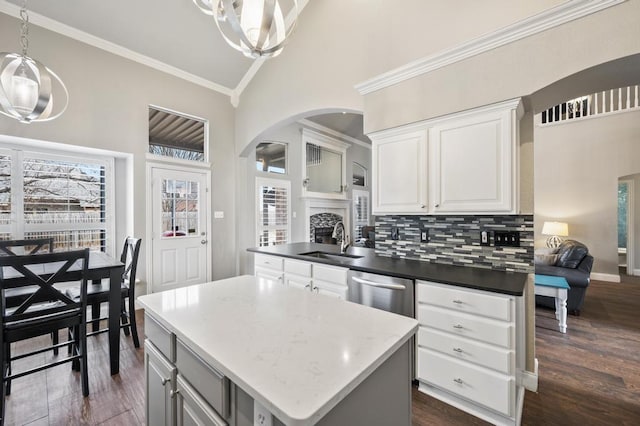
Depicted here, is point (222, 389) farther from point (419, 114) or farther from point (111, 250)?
point (111, 250)

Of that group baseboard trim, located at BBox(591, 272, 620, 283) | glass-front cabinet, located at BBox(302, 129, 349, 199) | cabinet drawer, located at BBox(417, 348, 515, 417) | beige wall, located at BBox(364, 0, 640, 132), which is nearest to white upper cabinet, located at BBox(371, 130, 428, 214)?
beige wall, located at BBox(364, 0, 640, 132)

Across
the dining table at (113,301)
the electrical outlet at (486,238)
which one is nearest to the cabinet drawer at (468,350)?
the electrical outlet at (486,238)

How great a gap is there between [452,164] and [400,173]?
0.44m

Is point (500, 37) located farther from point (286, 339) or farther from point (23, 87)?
point (23, 87)

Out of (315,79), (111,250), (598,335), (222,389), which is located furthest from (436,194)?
(111,250)

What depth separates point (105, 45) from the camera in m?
3.48

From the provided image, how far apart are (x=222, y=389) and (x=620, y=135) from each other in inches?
321

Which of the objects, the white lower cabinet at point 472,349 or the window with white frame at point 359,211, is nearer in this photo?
the white lower cabinet at point 472,349

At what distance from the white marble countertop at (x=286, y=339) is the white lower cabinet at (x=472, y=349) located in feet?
2.81

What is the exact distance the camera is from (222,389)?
822 mm

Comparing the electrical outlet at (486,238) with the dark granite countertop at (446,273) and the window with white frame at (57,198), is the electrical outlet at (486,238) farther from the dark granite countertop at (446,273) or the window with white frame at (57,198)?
the window with white frame at (57,198)

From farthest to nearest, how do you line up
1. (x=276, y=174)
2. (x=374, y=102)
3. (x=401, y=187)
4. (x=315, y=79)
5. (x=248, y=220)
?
1. (x=276, y=174)
2. (x=248, y=220)
3. (x=315, y=79)
4. (x=374, y=102)
5. (x=401, y=187)

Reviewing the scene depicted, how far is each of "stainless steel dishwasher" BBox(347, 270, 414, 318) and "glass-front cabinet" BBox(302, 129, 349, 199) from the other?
403 centimetres

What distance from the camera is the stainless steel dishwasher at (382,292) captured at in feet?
6.47
